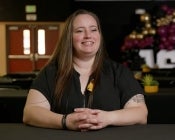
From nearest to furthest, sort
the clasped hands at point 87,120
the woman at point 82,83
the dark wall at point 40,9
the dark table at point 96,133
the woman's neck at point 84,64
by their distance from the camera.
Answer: the dark table at point 96,133, the clasped hands at point 87,120, the woman at point 82,83, the woman's neck at point 84,64, the dark wall at point 40,9

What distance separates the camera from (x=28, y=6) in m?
5.78

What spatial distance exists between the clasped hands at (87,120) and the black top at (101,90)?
0.62ft

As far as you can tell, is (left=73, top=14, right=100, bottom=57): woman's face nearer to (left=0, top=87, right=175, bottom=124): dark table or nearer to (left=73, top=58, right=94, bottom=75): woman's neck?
(left=73, top=58, right=94, bottom=75): woman's neck

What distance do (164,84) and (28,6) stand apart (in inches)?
128

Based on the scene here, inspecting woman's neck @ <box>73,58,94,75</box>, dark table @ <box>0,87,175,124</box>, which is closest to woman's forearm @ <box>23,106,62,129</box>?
woman's neck @ <box>73,58,94,75</box>

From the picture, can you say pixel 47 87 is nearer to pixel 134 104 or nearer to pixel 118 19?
pixel 134 104

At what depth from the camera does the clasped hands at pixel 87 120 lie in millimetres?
1397

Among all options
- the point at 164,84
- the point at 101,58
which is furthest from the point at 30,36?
the point at 101,58

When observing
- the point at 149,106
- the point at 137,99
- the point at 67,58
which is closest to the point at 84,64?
the point at 67,58

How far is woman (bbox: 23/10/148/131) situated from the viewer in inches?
63.8

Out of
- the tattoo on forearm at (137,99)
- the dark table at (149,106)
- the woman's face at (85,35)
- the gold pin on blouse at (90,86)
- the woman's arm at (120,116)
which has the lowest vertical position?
the dark table at (149,106)

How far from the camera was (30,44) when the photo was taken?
18.9ft

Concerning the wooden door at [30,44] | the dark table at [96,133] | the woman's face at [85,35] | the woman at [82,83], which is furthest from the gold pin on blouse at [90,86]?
the wooden door at [30,44]

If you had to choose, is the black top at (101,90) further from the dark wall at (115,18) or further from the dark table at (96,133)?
the dark wall at (115,18)
